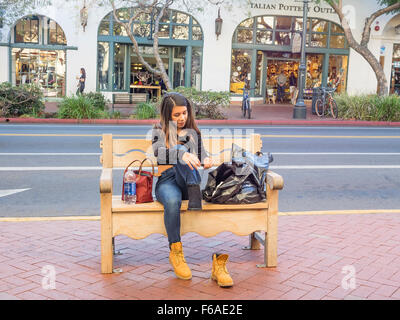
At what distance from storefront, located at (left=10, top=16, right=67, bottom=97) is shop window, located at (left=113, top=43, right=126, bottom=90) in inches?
103

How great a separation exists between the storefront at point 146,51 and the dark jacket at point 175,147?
74.0 feet

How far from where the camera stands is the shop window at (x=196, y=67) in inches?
1083

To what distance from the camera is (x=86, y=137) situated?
1341cm

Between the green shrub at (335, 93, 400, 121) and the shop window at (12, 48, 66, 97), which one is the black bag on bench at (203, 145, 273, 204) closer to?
the green shrub at (335, 93, 400, 121)

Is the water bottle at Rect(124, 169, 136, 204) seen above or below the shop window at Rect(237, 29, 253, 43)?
below

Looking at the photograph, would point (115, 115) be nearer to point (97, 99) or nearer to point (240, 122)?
point (97, 99)

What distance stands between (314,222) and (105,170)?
2.57 metres

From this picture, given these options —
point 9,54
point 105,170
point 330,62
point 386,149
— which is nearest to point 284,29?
point 330,62

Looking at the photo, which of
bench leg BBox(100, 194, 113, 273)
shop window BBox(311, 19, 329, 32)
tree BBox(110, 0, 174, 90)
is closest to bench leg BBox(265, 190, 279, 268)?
bench leg BBox(100, 194, 113, 273)

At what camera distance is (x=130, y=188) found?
168 inches

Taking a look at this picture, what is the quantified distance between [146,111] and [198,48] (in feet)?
31.6

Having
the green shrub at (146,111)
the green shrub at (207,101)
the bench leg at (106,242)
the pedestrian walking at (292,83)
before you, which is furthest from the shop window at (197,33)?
the bench leg at (106,242)

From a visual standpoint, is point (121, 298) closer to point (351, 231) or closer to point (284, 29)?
point (351, 231)

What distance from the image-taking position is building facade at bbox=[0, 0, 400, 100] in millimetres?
26062
